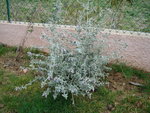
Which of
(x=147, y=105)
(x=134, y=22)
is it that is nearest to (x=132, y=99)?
(x=147, y=105)

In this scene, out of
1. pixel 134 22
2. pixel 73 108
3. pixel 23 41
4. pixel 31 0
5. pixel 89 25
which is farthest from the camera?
pixel 31 0

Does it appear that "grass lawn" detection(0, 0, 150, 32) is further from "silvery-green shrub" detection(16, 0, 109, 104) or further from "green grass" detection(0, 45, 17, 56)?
"green grass" detection(0, 45, 17, 56)

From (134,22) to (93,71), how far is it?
1834 mm

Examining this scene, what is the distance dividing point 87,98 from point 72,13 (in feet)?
5.52

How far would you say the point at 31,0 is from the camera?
5809 millimetres

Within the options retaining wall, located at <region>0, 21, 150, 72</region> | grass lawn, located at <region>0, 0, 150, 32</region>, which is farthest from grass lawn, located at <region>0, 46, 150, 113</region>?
grass lawn, located at <region>0, 0, 150, 32</region>

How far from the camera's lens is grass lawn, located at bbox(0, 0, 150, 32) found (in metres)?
4.55

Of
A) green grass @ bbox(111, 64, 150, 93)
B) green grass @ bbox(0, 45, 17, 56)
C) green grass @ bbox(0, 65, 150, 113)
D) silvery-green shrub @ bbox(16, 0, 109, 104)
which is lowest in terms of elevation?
green grass @ bbox(0, 65, 150, 113)

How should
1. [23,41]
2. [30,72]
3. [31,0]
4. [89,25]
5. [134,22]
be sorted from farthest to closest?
1. [31,0]
2. [134,22]
3. [23,41]
4. [30,72]
5. [89,25]

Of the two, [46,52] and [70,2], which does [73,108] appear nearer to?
[46,52]

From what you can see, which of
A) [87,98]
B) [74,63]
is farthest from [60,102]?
[74,63]

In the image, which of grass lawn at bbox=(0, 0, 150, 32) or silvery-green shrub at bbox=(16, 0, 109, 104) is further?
grass lawn at bbox=(0, 0, 150, 32)

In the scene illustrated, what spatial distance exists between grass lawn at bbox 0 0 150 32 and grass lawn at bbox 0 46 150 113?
859mm

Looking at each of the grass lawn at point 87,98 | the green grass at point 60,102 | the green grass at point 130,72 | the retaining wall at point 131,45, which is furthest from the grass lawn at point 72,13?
the green grass at point 60,102
